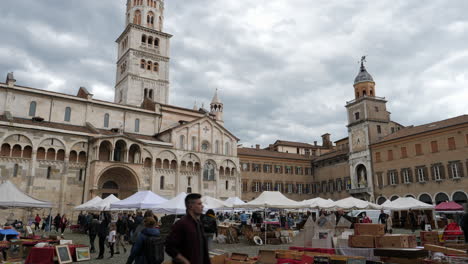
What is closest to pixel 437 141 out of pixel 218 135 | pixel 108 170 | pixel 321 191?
pixel 321 191

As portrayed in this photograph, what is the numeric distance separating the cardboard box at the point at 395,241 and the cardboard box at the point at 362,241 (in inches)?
5.3

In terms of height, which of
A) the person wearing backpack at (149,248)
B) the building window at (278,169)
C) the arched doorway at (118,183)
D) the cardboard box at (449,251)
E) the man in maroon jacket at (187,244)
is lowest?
the cardboard box at (449,251)

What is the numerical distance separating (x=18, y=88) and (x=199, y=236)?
3428 centimetres

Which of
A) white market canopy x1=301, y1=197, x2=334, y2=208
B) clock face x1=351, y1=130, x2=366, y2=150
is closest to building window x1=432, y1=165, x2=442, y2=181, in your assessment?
clock face x1=351, y1=130, x2=366, y2=150

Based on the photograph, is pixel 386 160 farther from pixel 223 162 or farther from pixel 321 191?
pixel 223 162

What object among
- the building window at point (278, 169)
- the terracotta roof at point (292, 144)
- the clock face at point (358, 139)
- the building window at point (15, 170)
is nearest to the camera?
the building window at point (15, 170)

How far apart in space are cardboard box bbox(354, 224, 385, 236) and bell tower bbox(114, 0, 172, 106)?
1564 inches

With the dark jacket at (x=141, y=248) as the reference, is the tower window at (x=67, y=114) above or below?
above

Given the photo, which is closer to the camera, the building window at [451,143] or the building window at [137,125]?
the building window at [451,143]

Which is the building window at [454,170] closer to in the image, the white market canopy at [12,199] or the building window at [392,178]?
the building window at [392,178]

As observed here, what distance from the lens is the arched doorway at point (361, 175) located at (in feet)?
144

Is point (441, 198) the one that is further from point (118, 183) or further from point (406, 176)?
point (118, 183)

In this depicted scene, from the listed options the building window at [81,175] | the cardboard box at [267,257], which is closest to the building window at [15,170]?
the building window at [81,175]

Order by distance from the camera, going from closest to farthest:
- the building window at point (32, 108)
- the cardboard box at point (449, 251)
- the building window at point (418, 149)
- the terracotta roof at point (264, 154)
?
the cardboard box at point (449, 251)
the building window at point (32, 108)
the building window at point (418, 149)
the terracotta roof at point (264, 154)
